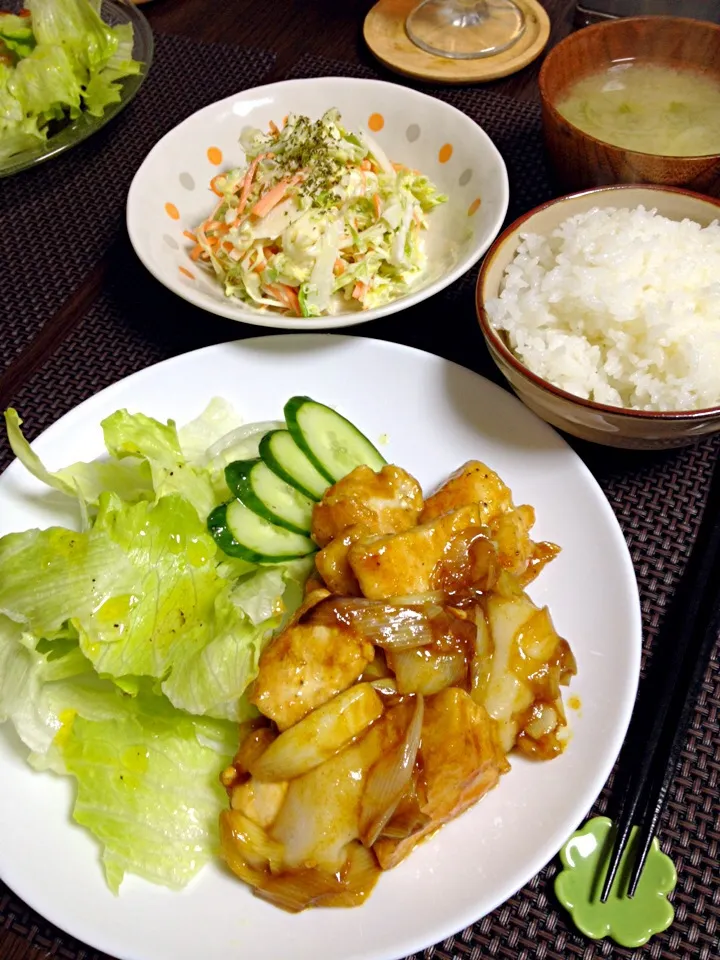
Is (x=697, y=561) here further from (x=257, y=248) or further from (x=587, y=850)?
(x=257, y=248)

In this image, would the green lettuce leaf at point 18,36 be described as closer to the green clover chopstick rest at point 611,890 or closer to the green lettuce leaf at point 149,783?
the green lettuce leaf at point 149,783

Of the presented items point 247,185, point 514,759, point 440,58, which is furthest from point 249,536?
point 440,58

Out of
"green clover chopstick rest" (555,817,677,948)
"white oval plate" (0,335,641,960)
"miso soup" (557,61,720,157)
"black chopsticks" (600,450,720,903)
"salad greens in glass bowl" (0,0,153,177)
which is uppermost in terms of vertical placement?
"salad greens in glass bowl" (0,0,153,177)

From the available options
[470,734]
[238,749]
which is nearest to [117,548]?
[238,749]

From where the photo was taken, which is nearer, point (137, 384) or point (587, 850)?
point (587, 850)

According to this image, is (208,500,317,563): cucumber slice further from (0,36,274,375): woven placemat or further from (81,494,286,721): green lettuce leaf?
(0,36,274,375): woven placemat

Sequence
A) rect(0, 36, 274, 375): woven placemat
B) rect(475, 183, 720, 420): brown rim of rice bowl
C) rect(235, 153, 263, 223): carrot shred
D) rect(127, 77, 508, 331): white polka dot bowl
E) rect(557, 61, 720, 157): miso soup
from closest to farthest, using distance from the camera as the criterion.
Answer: rect(475, 183, 720, 420): brown rim of rice bowl
rect(127, 77, 508, 331): white polka dot bowl
rect(235, 153, 263, 223): carrot shred
rect(557, 61, 720, 157): miso soup
rect(0, 36, 274, 375): woven placemat

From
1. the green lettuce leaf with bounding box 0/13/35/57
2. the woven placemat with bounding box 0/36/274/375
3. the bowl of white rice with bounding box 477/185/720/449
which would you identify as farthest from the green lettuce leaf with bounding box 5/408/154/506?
the green lettuce leaf with bounding box 0/13/35/57

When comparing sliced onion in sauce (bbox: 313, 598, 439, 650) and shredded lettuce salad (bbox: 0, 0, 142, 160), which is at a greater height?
shredded lettuce salad (bbox: 0, 0, 142, 160)
